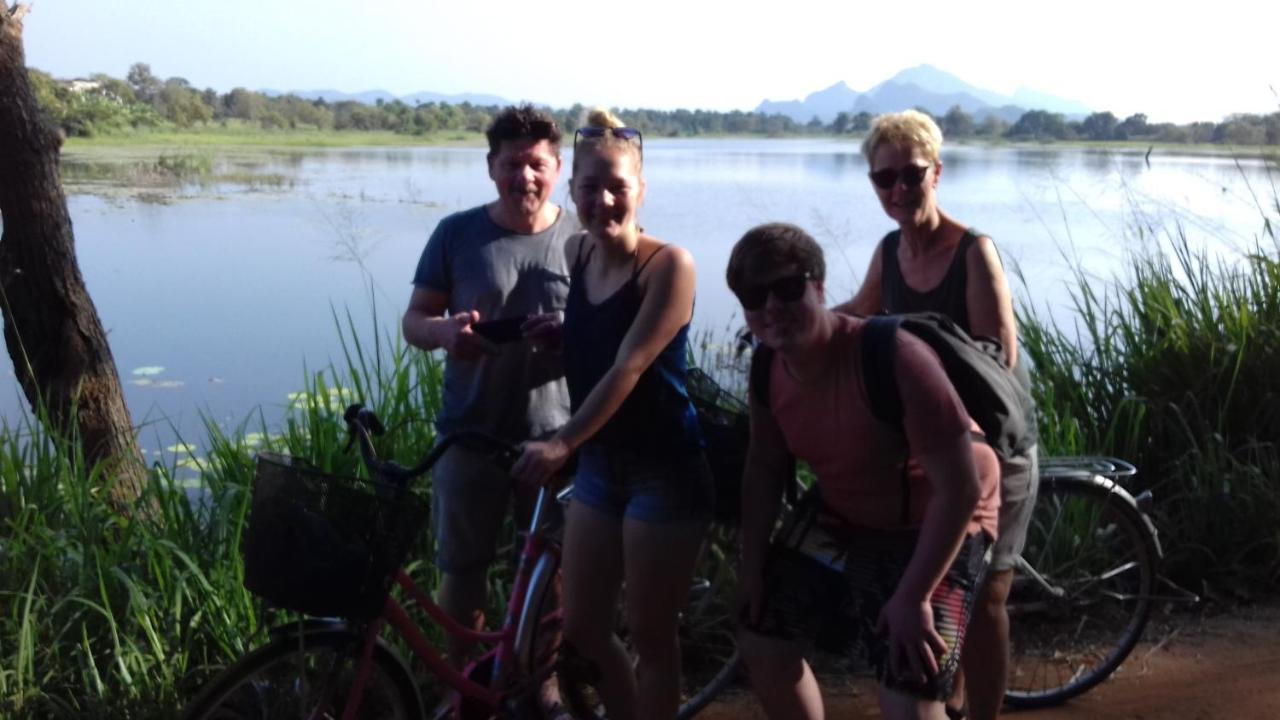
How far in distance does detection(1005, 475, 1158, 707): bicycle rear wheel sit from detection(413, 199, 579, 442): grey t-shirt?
5.73 ft

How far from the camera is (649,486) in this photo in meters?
3.01

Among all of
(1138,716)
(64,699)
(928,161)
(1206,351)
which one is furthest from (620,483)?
(1206,351)

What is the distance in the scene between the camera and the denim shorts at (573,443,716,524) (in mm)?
2992

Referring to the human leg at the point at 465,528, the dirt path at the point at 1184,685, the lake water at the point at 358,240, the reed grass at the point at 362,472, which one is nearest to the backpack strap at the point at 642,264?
the human leg at the point at 465,528

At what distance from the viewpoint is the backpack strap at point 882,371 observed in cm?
249

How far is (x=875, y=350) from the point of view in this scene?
2502 mm

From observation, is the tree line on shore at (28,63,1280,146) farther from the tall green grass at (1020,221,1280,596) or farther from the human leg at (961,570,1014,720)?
the human leg at (961,570,1014,720)

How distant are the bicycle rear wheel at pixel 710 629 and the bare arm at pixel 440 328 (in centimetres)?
107

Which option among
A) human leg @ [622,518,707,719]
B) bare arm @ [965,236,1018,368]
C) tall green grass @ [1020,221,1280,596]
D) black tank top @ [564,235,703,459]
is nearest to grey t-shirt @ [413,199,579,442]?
black tank top @ [564,235,703,459]

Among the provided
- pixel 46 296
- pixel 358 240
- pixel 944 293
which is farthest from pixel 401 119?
pixel 944 293

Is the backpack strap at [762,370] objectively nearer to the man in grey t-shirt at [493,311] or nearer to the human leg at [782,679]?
the human leg at [782,679]

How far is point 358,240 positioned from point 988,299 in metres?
6.62

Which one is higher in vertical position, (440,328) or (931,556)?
(440,328)

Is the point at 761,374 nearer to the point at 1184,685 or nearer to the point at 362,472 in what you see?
the point at 362,472
